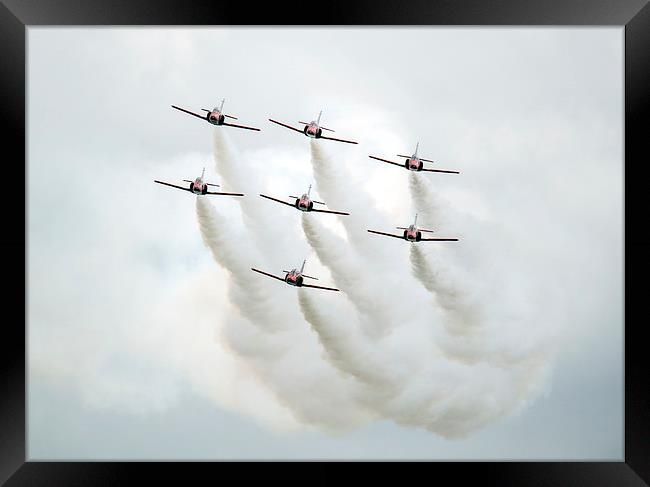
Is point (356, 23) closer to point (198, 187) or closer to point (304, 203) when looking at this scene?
point (304, 203)

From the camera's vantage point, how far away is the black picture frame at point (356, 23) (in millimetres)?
37625

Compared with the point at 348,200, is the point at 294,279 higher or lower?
lower

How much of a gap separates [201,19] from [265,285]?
1404 centimetres

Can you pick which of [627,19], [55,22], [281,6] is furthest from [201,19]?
[627,19]

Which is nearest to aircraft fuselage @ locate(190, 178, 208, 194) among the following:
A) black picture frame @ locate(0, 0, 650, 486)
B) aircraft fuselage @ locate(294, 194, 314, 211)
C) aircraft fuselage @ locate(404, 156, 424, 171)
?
aircraft fuselage @ locate(294, 194, 314, 211)

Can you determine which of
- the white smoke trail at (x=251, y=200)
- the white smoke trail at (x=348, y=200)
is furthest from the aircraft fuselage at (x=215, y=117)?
the white smoke trail at (x=348, y=200)

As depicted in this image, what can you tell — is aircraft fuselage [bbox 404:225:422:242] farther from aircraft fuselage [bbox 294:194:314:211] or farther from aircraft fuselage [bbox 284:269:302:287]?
aircraft fuselage [bbox 284:269:302:287]

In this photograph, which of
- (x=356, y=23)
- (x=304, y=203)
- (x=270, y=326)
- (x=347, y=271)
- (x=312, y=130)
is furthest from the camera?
(x=270, y=326)

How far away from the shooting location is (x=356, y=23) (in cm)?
3756

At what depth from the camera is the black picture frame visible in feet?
123

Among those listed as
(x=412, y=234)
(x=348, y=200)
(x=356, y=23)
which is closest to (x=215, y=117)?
(x=348, y=200)

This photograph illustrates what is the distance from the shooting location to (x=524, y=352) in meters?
49.1

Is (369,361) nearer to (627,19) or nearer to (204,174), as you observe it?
(204,174)

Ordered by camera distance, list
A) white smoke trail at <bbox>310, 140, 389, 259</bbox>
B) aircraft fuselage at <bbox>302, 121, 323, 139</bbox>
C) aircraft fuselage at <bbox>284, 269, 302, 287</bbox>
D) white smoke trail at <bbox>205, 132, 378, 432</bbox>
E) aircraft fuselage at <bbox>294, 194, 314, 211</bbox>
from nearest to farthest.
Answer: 1. aircraft fuselage at <bbox>294, 194, 314, 211</bbox>
2. aircraft fuselage at <bbox>302, 121, 323, 139</bbox>
3. aircraft fuselage at <bbox>284, 269, 302, 287</bbox>
4. white smoke trail at <bbox>310, 140, 389, 259</bbox>
5. white smoke trail at <bbox>205, 132, 378, 432</bbox>
